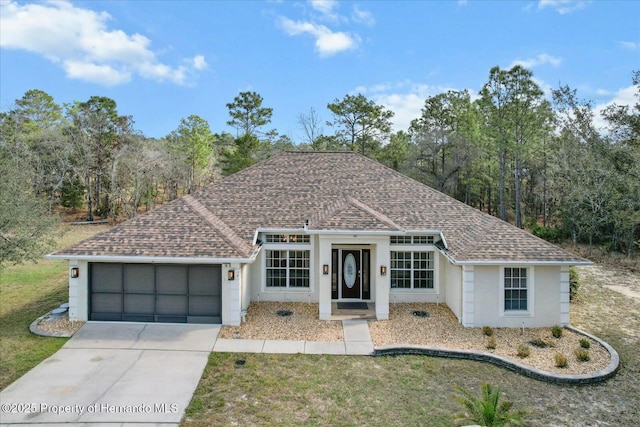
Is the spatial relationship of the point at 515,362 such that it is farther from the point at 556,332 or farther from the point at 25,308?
the point at 25,308

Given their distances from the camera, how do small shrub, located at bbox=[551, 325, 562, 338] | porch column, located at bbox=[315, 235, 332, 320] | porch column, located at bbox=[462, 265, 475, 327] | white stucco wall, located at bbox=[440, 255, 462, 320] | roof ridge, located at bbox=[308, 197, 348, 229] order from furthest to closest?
roof ridge, located at bbox=[308, 197, 348, 229]
porch column, located at bbox=[315, 235, 332, 320]
white stucco wall, located at bbox=[440, 255, 462, 320]
porch column, located at bbox=[462, 265, 475, 327]
small shrub, located at bbox=[551, 325, 562, 338]

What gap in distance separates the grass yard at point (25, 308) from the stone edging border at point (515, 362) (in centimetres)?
965

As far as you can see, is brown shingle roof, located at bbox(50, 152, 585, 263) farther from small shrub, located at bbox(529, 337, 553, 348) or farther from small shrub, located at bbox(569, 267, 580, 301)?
small shrub, located at bbox(569, 267, 580, 301)

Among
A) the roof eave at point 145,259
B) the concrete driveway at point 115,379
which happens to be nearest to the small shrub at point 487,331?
the roof eave at point 145,259

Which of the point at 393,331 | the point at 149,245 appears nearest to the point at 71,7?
the point at 149,245

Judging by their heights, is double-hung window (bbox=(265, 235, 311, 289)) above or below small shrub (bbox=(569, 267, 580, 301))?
above

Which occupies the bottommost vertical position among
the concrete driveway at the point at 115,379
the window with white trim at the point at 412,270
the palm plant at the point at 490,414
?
the concrete driveway at the point at 115,379

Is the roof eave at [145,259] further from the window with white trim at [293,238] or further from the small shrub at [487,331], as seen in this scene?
the small shrub at [487,331]

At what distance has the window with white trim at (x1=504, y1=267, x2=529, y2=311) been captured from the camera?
13188 millimetres

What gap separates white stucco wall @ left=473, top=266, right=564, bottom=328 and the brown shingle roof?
0.64 metres

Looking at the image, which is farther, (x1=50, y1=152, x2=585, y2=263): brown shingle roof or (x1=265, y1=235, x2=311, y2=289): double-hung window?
(x1=265, y1=235, x2=311, y2=289): double-hung window

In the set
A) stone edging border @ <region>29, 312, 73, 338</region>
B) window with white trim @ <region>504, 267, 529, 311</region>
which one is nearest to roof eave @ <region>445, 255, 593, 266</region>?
window with white trim @ <region>504, 267, 529, 311</region>

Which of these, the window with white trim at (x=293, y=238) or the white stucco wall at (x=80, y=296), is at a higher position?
the window with white trim at (x=293, y=238)

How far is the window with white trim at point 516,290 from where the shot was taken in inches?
519
